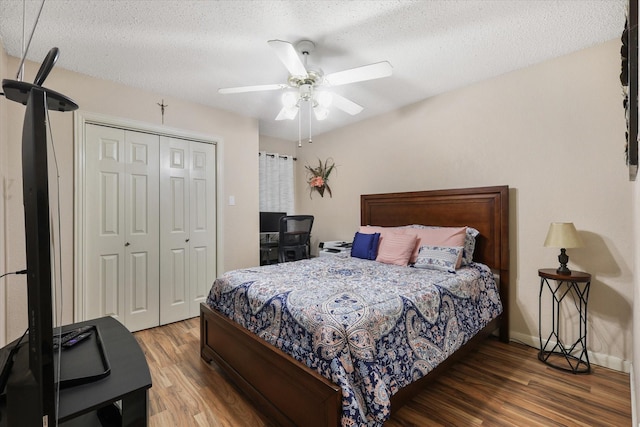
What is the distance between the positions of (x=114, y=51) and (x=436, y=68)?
2.66 m

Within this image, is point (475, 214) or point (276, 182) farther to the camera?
point (276, 182)

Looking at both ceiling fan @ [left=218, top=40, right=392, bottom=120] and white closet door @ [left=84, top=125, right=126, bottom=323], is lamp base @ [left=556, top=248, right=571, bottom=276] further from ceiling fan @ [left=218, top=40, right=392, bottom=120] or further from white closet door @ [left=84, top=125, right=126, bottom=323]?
white closet door @ [left=84, top=125, right=126, bottom=323]

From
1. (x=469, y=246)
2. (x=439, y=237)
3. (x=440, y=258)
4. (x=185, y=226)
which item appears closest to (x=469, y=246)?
(x=469, y=246)

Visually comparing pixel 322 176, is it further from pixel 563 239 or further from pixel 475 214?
pixel 563 239

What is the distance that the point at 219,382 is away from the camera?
6.64 feet

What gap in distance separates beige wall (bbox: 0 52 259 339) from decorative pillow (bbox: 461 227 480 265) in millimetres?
2465

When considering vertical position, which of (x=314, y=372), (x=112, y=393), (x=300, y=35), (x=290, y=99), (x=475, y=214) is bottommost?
(x=314, y=372)

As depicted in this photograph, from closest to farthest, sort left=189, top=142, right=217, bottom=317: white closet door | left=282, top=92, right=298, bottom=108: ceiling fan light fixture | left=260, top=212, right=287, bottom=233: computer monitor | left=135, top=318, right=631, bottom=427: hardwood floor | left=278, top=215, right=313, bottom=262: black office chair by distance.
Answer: left=135, top=318, right=631, bottom=427: hardwood floor, left=282, top=92, right=298, bottom=108: ceiling fan light fixture, left=189, top=142, right=217, bottom=317: white closet door, left=278, top=215, right=313, bottom=262: black office chair, left=260, top=212, right=287, bottom=233: computer monitor

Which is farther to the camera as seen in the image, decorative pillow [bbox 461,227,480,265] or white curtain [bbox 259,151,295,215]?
white curtain [bbox 259,151,295,215]

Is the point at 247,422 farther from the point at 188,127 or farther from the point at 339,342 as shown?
the point at 188,127

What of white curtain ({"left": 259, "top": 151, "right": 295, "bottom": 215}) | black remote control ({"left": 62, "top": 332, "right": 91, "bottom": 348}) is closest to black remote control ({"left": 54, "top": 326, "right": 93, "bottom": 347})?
black remote control ({"left": 62, "top": 332, "right": 91, "bottom": 348})

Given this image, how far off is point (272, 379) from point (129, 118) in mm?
2768

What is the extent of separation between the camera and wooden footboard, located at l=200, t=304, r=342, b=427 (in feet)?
4.30

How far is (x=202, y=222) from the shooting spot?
11.1ft
